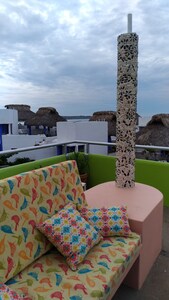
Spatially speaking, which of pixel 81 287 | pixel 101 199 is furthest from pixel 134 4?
pixel 81 287

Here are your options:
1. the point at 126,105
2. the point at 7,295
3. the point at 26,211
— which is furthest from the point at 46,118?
the point at 7,295

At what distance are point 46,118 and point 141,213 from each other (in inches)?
671

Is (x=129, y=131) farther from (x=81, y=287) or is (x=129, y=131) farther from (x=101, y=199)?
(x=81, y=287)

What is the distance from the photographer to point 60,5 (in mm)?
3238

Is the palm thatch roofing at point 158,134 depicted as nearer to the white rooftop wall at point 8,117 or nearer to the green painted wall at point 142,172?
the green painted wall at point 142,172

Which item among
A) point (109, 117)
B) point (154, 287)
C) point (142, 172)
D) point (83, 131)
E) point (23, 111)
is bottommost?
point (154, 287)

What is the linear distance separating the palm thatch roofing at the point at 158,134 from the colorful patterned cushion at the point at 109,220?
8449 millimetres

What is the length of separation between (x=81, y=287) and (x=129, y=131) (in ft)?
4.97

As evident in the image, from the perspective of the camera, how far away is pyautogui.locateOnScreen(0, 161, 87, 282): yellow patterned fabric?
1.29 meters

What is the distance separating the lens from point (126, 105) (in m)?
2.27

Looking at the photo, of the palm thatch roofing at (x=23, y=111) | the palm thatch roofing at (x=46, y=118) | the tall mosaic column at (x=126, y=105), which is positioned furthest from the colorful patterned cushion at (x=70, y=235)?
the palm thatch roofing at (x=23, y=111)

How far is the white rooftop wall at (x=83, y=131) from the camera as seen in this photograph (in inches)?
424

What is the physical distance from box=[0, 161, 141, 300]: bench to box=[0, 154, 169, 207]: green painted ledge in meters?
1.32

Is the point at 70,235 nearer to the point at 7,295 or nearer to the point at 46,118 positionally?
the point at 7,295
